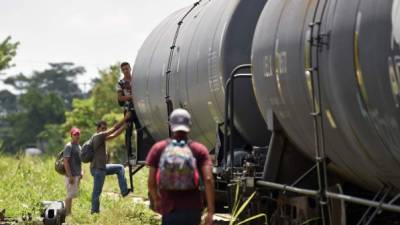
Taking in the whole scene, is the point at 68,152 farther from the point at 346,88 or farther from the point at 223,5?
the point at 346,88

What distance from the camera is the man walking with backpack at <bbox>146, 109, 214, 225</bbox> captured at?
7211 millimetres

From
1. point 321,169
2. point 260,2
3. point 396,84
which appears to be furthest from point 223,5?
point 396,84

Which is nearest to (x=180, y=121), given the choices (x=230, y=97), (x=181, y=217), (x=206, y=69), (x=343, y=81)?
(x=181, y=217)

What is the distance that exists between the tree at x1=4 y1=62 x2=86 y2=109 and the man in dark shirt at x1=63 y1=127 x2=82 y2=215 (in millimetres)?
127405

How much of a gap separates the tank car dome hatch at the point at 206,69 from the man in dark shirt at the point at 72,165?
4.77ft

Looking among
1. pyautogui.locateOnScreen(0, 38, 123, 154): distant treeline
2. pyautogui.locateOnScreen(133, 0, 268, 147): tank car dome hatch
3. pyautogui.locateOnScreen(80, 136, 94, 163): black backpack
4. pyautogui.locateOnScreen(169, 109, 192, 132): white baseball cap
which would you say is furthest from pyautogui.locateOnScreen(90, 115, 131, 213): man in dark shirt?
pyautogui.locateOnScreen(0, 38, 123, 154): distant treeline

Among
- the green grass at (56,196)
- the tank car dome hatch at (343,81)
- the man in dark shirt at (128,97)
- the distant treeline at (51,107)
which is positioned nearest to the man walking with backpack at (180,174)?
the tank car dome hatch at (343,81)

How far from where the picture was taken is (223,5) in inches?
470

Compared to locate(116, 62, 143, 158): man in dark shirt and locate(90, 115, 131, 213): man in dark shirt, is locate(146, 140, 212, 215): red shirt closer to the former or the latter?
locate(90, 115, 131, 213): man in dark shirt

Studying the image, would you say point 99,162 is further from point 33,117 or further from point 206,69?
point 33,117

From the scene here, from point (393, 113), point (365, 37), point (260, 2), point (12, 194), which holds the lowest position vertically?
point (12, 194)

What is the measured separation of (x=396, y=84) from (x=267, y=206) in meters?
4.18

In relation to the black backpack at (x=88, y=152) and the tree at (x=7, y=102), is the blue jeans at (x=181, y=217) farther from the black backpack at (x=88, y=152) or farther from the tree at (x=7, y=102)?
the tree at (x=7, y=102)

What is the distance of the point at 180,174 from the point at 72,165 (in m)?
7.94
